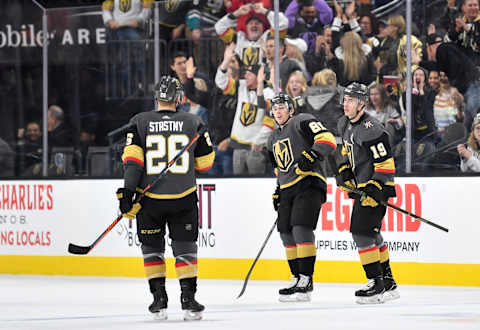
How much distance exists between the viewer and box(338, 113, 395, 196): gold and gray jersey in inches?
293

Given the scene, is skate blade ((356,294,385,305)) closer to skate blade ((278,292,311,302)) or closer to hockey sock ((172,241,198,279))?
skate blade ((278,292,311,302))

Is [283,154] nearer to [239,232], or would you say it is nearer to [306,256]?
[306,256]

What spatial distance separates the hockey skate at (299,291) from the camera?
25.2ft

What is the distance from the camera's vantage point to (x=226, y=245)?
9539 millimetres

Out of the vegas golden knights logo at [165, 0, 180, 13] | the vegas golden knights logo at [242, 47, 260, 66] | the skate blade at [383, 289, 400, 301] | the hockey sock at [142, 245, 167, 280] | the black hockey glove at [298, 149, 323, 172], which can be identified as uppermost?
the vegas golden knights logo at [165, 0, 180, 13]


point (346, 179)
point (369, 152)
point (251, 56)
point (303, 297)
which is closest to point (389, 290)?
point (303, 297)

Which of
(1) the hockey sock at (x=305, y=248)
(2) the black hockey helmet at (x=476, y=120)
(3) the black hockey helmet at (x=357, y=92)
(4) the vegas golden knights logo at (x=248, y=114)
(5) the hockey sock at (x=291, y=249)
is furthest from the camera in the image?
(4) the vegas golden knights logo at (x=248, y=114)

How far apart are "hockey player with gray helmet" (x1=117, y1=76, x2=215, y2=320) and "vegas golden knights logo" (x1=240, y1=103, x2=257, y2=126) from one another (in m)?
3.88

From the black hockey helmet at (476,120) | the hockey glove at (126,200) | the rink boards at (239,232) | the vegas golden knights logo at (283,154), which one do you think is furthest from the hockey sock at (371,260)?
the black hockey helmet at (476,120)

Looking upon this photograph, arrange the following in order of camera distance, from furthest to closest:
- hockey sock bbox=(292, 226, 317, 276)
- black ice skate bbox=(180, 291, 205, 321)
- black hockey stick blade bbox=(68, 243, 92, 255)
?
hockey sock bbox=(292, 226, 317, 276)
black hockey stick blade bbox=(68, 243, 92, 255)
black ice skate bbox=(180, 291, 205, 321)

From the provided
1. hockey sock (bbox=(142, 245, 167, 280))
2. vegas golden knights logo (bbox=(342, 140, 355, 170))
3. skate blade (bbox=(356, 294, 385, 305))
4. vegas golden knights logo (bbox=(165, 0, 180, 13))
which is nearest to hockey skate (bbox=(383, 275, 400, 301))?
skate blade (bbox=(356, 294, 385, 305))

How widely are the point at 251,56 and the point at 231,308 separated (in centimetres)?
401

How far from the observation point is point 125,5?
446 inches

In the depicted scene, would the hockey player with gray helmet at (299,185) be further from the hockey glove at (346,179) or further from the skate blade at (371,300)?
the skate blade at (371,300)
